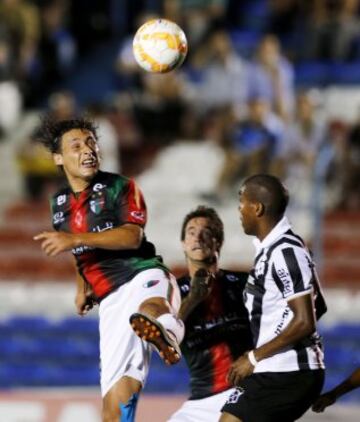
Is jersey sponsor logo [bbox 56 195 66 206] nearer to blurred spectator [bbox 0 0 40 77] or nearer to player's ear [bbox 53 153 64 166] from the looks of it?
player's ear [bbox 53 153 64 166]

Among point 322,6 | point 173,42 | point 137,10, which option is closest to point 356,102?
point 322,6

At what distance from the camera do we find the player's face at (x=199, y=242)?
6.24 m

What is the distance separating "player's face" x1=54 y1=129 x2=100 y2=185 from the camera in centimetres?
624

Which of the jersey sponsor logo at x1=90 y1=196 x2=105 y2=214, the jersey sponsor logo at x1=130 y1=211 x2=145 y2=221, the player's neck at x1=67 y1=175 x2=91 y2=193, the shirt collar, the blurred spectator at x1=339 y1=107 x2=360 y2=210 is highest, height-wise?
the blurred spectator at x1=339 y1=107 x2=360 y2=210

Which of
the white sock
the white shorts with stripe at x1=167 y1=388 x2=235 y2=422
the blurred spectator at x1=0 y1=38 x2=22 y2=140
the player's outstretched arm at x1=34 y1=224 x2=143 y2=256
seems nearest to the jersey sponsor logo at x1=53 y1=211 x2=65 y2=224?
the player's outstretched arm at x1=34 y1=224 x2=143 y2=256

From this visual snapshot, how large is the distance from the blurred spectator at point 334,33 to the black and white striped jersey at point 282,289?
8.29m

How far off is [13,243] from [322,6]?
414 centimetres

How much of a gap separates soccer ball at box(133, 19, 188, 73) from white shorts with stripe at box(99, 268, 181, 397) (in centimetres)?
104

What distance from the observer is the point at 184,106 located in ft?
44.4

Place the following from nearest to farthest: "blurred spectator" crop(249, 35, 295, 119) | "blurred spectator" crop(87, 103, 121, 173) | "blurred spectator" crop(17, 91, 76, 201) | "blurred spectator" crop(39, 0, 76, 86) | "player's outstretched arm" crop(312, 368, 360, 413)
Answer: "player's outstretched arm" crop(312, 368, 360, 413), "blurred spectator" crop(249, 35, 295, 119), "blurred spectator" crop(87, 103, 121, 173), "blurred spectator" crop(17, 91, 76, 201), "blurred spectator" crop(39, 0, 76, 86)

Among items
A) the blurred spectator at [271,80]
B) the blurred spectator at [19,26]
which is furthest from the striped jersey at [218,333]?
the blurred spectator at [19,26]

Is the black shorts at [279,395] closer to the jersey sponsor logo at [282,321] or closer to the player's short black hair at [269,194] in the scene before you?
the jersey sponsor logo at [282,321]

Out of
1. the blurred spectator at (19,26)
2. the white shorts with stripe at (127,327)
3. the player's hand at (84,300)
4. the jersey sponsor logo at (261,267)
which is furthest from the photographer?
the blurred spectator at (19,26)

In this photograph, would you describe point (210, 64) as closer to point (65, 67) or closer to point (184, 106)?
point (184, 106)
